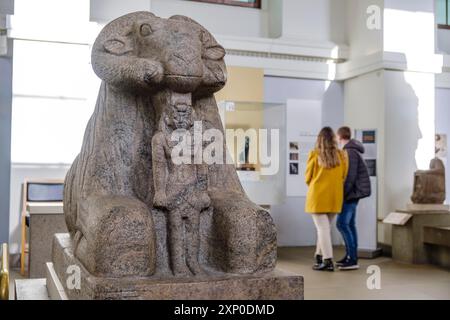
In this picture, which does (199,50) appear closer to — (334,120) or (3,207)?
(3,207)

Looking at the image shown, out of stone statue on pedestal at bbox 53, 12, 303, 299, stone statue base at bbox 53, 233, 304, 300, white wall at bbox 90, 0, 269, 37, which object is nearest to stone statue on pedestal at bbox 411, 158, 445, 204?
white wall at bbox 90, 0, 269, 37

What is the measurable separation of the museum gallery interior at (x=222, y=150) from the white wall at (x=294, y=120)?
0.02 m

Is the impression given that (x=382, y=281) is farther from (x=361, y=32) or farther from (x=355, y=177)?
(x=361, y=32)

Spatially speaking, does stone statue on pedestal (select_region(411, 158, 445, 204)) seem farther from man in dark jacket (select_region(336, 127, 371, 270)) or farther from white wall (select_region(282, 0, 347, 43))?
white wall (select_region(282, 0, 347, 43))

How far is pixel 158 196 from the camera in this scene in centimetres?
234

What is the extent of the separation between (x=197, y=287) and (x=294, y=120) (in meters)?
7.01

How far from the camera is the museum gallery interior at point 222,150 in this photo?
2342 mm

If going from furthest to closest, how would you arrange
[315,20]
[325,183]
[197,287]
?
[315,20] < [325,183] < [197,287]

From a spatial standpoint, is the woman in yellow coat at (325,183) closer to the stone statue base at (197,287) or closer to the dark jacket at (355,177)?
the dark jacket at (355,177)

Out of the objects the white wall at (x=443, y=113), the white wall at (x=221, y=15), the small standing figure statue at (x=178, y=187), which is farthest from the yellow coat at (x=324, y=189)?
the white wall at (x=443, y=113)

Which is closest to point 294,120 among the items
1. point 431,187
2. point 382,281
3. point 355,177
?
point 431,187

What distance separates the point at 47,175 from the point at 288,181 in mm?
3760

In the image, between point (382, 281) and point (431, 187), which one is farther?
point (431, 187)
